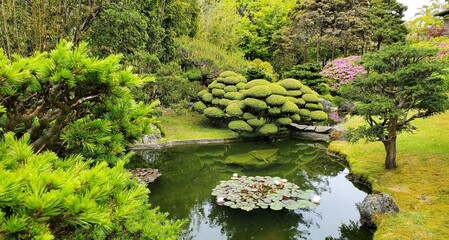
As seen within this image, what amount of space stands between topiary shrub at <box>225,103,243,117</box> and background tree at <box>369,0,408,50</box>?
54.9 ft

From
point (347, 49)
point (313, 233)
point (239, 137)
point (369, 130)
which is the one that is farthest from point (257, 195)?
point (347, 49)

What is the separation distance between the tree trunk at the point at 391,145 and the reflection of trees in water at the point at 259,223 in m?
3.31

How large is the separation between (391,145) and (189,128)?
29.3ft

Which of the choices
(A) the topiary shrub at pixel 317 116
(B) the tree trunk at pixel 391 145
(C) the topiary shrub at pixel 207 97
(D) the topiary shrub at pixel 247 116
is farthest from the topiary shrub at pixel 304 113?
(B) the tree trunk at pixel 391 145

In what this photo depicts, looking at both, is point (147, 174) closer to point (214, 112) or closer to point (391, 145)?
point (214, 112)

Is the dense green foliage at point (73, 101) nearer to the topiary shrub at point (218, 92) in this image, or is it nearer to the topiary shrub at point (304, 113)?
the topiary shrub at point (218, 92)

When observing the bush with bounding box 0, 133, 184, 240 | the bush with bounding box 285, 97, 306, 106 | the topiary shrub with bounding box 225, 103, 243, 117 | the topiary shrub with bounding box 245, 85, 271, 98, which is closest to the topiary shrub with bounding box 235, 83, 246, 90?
the topiary shrub with bounding box 245, 85, 271, 98

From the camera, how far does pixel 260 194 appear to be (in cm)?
760

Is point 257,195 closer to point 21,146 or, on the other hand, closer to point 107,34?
point 21,146

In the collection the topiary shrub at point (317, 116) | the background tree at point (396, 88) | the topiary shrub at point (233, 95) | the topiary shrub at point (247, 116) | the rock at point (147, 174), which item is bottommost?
the rock at point (147, 174)

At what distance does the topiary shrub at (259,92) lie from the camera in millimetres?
13642

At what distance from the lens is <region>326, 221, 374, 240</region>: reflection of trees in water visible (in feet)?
19.9

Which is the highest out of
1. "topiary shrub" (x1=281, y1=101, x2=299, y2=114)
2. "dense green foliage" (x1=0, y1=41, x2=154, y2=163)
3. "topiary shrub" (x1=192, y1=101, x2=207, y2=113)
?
"dense green foliage" (x1=0, y1=41, x2=154, y2=163)

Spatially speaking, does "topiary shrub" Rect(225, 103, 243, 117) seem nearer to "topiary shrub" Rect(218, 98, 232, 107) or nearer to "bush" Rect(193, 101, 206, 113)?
"topiary shrub" Rect(218, 98, 232, 107)
